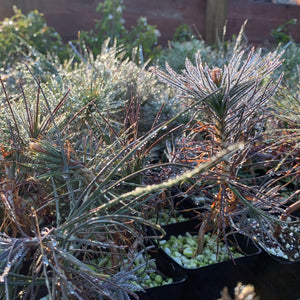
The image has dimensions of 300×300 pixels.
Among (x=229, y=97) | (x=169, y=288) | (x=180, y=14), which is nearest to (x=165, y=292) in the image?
(x=169, y=288)

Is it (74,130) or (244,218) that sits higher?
(74,130)

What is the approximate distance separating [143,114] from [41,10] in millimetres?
2118

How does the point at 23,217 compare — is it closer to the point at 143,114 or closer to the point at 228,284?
the point at 228,284

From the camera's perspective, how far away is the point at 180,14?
3.50 meters

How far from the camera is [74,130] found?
1.14 m

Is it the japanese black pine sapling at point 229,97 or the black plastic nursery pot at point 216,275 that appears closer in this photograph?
the japanese black pine sapling at point 229,97

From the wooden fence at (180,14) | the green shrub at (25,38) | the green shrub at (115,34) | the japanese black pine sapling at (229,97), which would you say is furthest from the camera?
the wooden fence at (180,14)

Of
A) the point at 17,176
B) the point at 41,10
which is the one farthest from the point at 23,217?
the point at 41,10

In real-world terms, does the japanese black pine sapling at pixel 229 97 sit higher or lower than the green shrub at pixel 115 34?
lower

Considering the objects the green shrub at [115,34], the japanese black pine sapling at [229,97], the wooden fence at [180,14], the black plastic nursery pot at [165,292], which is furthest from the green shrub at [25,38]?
the black plastic nursery pot at [165,292]

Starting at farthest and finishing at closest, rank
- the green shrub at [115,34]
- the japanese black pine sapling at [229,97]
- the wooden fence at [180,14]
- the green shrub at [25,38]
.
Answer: the wooden fence at [180,14] < the green shrub at [115,34] < the green shrub at [25,38] < the japanese black pine sapling at [229,97]

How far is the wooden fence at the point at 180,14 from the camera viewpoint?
10.2ft

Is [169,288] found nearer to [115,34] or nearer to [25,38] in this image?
[25,38]

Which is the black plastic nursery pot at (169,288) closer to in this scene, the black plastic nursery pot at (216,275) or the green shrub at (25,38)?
the black plastic nursery pot at (216,275)
